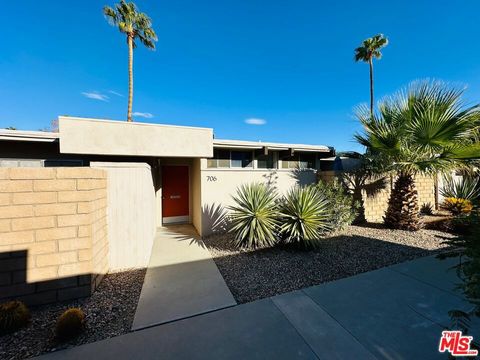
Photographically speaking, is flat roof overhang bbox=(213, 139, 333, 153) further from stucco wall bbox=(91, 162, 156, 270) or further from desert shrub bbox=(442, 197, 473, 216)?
desert shrub bbox=(442, 197, 473, 216)

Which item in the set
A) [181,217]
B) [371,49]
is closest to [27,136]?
[181,217]

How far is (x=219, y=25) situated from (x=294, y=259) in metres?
10.8

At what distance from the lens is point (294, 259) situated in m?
4.85

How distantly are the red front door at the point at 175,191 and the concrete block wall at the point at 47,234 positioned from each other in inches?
203

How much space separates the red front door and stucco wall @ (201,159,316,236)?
2288 millimetres

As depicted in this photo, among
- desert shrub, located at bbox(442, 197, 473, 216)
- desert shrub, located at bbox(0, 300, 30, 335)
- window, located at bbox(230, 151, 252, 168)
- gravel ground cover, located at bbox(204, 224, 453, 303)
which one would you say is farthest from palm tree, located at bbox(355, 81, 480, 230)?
desert shrub, located at bbox(0, 300, 30, 335)

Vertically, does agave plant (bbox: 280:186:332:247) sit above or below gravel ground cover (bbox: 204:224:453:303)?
above

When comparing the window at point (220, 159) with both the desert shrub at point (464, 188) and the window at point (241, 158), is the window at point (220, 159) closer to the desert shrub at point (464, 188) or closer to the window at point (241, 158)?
the window at point (241, 158)

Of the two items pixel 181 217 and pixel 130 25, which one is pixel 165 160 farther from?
pixel 130 25

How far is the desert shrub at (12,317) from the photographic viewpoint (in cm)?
256

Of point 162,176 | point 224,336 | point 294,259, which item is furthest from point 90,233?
point 162,176

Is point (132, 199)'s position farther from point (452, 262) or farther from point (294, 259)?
point (452, 262)

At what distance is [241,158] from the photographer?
9.14 m

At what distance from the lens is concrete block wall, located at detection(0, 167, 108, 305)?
304 cm
